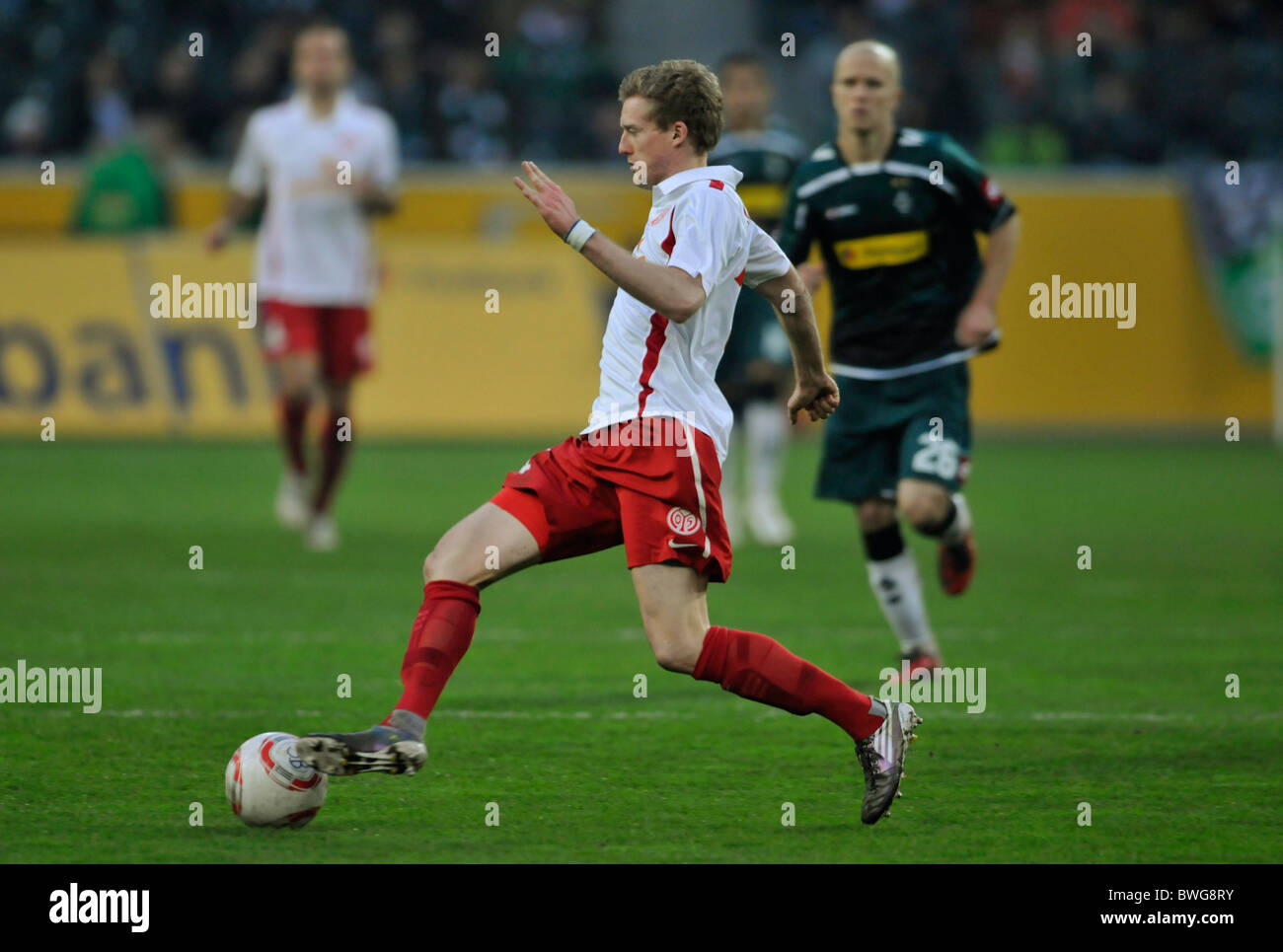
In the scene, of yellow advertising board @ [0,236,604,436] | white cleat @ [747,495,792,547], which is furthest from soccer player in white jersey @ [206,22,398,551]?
yellow advertising board @ [0,236,604,436]

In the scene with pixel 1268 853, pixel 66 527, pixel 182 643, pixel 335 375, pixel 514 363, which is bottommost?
pixel 1268 853

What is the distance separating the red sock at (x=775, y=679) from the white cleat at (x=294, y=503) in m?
6.82

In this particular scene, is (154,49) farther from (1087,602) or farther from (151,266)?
(1087,602)

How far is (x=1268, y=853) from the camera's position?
4680mm

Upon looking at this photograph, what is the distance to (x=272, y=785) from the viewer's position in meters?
4.80

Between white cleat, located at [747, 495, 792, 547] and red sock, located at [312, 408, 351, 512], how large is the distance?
2.42 meters

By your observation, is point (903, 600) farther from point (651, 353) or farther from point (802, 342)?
point (651, 353)

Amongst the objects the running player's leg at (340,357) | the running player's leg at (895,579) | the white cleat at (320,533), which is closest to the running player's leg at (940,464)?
the running player's leg at (895,579)

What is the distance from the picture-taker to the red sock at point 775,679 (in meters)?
5.00

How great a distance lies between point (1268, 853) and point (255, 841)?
2.36m

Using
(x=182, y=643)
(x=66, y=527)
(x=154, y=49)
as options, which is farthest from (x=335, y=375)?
(x=154, y=49)

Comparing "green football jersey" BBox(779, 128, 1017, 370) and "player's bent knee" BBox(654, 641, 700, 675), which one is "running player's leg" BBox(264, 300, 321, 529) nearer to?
"green football jersey" BBox(779, 128, 1017, 370)

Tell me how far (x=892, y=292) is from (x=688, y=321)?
7.85 feet

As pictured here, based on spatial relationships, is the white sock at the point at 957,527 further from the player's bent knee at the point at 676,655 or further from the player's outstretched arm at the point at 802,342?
the player's bent knee at the point at 676,655
